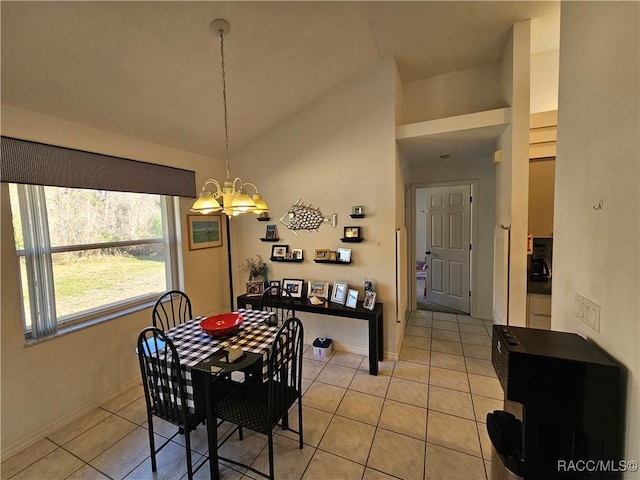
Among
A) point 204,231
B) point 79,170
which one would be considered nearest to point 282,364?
point 79,170

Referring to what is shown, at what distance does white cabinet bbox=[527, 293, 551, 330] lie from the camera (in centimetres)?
247

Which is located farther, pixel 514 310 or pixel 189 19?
pixel 514 310

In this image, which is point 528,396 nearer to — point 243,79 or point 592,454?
point 592,454

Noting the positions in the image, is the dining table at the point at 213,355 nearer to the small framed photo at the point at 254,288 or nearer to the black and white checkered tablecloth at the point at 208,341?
the black and white checkered tablecloth at the point at 208,341

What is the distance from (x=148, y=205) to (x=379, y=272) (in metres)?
2.52

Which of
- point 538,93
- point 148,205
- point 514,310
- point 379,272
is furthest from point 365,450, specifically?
point 538,93

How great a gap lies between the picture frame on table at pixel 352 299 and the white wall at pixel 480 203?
2.24m

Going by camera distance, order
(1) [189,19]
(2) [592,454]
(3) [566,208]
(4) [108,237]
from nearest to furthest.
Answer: (2) [592,454] < (3) [566,208] < (1) [189,19] < (4) [108,237]

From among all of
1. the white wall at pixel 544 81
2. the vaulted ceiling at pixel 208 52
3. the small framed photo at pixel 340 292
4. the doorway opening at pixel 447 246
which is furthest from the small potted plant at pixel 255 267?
the white wall at pixel 544 81

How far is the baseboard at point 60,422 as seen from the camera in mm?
1836

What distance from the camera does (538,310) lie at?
250 cm

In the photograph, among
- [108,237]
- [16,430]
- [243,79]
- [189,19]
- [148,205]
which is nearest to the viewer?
[189,19]

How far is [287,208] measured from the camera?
10.8 ft

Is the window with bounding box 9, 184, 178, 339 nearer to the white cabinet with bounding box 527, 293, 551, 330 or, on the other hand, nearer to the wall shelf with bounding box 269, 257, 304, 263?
the wall shelf with bounding box 269, 257, 304, 263
